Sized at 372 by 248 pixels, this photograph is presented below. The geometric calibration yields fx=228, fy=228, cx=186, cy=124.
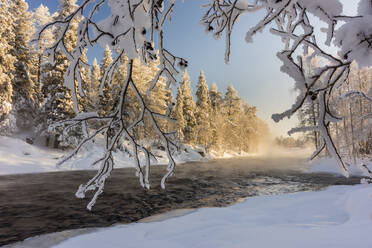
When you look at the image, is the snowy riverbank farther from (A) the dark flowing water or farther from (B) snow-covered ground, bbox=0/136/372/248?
(B) snow-covered ground, bbox=0/136/372/248

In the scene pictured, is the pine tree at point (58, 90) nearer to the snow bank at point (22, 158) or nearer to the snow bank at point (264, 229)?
the snow bank at point (22, 158)

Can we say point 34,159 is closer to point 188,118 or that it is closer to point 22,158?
point 22,158

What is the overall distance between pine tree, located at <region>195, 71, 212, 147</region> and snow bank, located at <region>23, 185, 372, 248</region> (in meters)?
35.0

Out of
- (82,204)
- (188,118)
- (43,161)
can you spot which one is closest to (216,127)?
(188,118)

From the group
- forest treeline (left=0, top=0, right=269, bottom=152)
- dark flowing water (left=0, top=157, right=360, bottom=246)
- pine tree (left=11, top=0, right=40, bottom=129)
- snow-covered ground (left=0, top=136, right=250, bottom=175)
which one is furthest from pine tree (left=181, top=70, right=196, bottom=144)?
dark flowing water (left=0, top=157, right=360, bottom=246)

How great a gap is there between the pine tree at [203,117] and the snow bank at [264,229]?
3500 centimetres

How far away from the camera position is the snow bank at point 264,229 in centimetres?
320

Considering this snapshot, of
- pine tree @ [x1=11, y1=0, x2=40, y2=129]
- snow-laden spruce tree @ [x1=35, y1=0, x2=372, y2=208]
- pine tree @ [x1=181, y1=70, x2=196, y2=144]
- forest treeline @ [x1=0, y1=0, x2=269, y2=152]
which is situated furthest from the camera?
pine tree @ [x1=181, y1=70, x2=196, y2=144]

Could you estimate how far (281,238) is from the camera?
A: 3346mm

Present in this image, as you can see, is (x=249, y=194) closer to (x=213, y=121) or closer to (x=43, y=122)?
(x=43, y=122)

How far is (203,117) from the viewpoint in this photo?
41938 millimetres

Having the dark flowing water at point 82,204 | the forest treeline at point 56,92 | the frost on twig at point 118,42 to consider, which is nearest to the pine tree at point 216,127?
the forest treeline at point 56,92

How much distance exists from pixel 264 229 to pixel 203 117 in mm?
38149

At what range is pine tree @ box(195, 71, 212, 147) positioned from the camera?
4178cm
